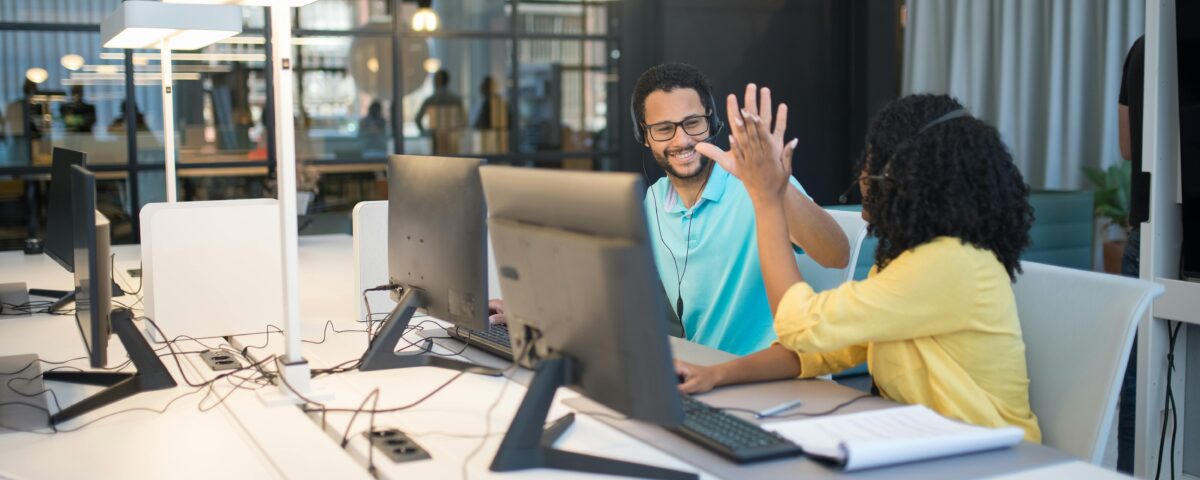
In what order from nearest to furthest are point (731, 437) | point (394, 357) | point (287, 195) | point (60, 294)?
point (731, 437) → point (287, 195) → point (394, 357) → point (60, 294)

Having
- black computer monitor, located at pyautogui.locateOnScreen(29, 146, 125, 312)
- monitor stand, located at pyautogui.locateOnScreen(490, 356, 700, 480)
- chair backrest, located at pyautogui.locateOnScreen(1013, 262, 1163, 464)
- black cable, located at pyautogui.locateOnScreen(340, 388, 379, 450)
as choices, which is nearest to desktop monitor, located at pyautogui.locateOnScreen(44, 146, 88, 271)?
black computer monitor, located at pyautogui.locateOnScreen(29, 146, 125, 312)

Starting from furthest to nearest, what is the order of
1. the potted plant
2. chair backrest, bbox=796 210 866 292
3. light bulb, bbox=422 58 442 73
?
light bulb, bbox=422 58 442 73 < the potted plant < chair backrest, bbox=796 210 866 292

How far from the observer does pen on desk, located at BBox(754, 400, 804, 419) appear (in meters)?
1.72

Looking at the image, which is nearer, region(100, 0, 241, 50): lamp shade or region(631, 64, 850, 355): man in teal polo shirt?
region(631, 64, 850, 355): man in teal polo shirt

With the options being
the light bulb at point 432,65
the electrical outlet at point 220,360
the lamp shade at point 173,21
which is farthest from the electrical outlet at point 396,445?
the light bulb at point 432,65

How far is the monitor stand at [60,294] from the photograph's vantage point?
9.40 ft

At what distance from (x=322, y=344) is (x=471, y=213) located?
60 cm

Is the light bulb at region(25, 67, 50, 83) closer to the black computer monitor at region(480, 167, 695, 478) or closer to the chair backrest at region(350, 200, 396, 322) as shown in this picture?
the chair backrest at region(350, 200, 396, 322)

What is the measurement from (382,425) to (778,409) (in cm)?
60

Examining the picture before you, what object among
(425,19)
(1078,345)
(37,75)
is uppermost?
(425,19)

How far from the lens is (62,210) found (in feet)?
9.08

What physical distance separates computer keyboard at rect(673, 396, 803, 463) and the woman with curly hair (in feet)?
0.37

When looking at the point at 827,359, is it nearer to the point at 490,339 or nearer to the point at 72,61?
the point at 490,339

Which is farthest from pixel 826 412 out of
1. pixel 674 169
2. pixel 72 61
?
pixel 72 61
